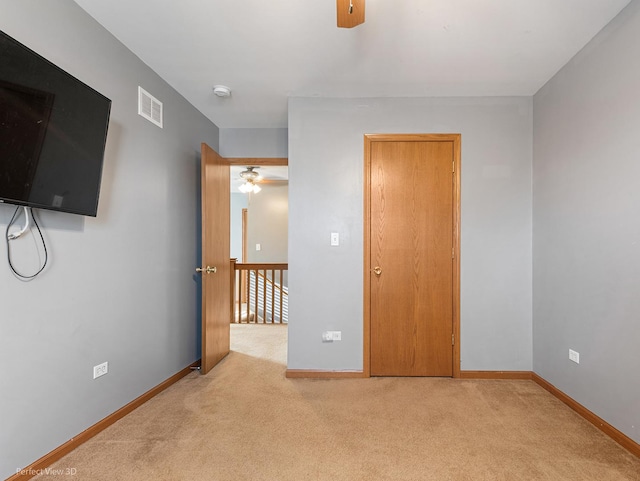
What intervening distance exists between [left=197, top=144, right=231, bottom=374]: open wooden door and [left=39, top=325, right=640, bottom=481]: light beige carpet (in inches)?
19.2

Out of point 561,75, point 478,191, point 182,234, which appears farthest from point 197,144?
point 561,75

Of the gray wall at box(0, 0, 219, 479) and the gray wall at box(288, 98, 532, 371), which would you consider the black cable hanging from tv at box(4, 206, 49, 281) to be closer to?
the gray wall at box(0, 0, 219, 479)

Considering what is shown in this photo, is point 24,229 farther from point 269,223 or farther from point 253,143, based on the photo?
point 269,223

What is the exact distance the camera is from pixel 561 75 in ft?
8.44

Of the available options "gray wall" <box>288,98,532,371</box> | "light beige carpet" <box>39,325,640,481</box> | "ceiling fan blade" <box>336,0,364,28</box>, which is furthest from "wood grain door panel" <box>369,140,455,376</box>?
"ceiling fan blade" <box>336,0,364,28</box>

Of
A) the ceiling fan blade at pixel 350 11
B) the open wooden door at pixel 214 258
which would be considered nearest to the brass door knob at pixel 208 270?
the open wooden door at pixel 214 258

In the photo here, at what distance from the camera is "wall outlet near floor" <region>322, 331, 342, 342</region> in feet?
9.96

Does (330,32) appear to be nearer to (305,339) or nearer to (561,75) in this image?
(561,75)

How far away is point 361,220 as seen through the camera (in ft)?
9.98

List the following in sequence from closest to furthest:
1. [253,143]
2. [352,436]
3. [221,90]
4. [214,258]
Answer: [352,436] → [221,90] → [214,258] → [253,143]

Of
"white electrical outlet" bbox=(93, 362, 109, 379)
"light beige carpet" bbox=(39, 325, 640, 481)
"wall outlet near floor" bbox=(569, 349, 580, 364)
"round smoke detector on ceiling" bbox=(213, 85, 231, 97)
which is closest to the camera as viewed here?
"light beige carpet" bbox=(39, 325, 640, 481)

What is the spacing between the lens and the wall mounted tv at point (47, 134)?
1.38 metres

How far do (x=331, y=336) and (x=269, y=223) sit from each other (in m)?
4.26

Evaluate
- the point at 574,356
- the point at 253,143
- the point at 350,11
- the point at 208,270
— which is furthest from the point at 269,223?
the point at 350,11
